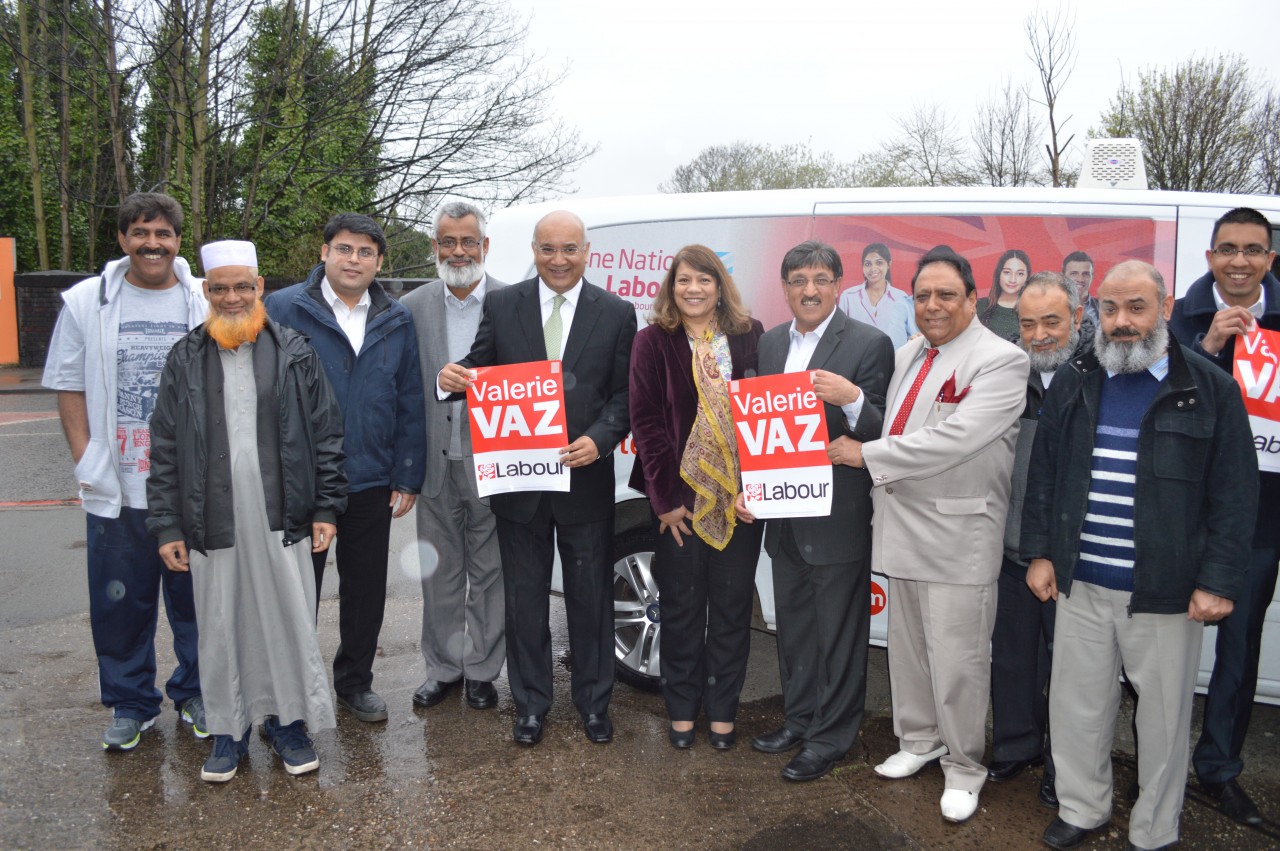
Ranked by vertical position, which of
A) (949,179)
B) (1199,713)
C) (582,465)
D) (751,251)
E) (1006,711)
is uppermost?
(949,179)

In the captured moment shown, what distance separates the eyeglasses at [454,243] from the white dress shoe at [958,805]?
2802mm

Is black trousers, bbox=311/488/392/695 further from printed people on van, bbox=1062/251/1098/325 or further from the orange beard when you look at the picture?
printed people on van, bbox=1062/251/1098/325

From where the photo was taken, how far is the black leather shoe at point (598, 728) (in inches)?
156

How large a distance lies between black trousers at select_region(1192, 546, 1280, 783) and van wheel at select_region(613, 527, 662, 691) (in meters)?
2.10

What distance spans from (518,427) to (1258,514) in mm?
2585

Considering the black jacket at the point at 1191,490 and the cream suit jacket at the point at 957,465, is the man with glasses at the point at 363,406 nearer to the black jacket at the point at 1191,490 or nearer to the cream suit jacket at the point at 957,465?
the cream suit jacket at the point at 957,465

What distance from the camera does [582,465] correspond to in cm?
380

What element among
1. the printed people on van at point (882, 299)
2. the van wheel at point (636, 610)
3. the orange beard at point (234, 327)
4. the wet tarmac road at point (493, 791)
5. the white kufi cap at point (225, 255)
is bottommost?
the wet tarmac road at point (493, 791)

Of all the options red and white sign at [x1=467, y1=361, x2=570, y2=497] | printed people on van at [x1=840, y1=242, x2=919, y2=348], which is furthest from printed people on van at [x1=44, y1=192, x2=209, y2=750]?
printed people on van at [x1=840, y1=242, x2=919, y2=348]

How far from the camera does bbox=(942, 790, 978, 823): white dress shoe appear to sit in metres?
3.34

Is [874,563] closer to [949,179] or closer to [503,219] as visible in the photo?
[503,219]

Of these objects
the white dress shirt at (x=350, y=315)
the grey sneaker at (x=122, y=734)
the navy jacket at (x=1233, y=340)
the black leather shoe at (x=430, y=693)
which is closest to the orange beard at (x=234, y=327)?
the white dress shirt at (x=350, y=315)

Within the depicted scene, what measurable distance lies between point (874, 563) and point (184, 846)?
2.47 m

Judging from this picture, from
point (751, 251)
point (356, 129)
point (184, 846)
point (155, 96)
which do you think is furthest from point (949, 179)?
point (184, 846)
